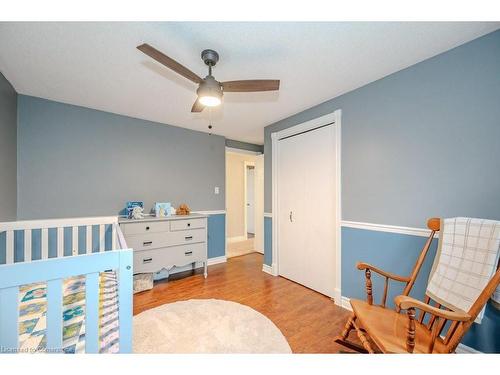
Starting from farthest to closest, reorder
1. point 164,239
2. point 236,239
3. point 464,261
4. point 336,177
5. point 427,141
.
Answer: point 236,239
point 164,239
point 336,177
point 427,141
point 464,261

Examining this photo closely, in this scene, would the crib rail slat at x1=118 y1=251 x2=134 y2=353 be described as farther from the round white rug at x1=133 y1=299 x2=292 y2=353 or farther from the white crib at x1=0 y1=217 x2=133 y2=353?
the round white rug at x1=133 y1=299 x2=292 y2=353

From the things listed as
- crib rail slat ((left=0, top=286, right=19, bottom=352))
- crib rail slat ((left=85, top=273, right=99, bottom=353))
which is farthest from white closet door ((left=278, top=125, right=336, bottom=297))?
crib rail slat ((left=0, top=286, right=19, bottom=352))

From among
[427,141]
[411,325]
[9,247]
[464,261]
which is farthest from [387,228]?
[9,247]

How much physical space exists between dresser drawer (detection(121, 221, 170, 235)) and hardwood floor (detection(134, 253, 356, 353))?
71cm

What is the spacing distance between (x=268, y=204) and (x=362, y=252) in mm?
1437

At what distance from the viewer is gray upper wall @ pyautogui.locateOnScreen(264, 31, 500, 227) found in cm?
137

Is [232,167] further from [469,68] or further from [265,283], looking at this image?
[469,68]

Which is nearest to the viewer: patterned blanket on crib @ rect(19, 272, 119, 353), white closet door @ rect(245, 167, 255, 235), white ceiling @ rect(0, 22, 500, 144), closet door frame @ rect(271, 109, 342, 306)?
patterned blanket on crib @ rect(19, 272, 119, 353)

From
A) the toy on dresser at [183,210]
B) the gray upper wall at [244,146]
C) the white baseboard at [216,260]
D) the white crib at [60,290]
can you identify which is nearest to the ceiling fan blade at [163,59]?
the white crib at [60,290]

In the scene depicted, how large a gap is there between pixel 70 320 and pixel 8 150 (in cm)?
200

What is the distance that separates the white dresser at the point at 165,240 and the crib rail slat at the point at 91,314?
1.78m

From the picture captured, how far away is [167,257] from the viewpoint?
8.77 feet

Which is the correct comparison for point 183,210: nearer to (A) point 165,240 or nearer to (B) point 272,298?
(A) point 165,240

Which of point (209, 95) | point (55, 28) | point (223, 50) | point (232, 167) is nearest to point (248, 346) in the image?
point (209, 95)
